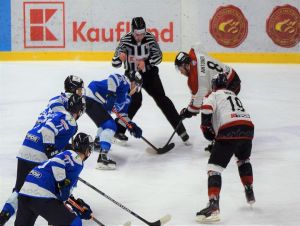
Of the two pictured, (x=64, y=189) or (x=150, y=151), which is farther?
(x=150, y=151)

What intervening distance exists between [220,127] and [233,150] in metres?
0.18

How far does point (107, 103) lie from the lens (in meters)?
7.23

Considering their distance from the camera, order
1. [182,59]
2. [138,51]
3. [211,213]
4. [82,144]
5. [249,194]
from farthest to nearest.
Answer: [138,51]
[182,59]
[249,194]
[211,213]
[82,144]

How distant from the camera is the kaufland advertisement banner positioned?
1142 centimetres

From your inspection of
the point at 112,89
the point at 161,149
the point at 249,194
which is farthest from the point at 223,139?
Result: the point at 161,149

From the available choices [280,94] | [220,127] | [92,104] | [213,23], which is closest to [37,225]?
[220,127]

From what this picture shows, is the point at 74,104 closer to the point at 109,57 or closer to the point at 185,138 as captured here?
the point at 185,138

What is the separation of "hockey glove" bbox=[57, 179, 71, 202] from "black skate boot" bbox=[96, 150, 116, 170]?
210 centimetres

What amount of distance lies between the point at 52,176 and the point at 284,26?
7.12m

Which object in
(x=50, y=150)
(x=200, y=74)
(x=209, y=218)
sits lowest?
(x=209, y=218)

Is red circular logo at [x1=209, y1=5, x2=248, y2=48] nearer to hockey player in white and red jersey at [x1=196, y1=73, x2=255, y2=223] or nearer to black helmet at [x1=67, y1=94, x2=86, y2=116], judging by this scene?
hockey player in white and red jersey at [x1=196, y1=73, x2=255, y2=223]

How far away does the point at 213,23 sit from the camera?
11500 millimetres

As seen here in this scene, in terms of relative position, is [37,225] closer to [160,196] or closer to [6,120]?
[160,196]

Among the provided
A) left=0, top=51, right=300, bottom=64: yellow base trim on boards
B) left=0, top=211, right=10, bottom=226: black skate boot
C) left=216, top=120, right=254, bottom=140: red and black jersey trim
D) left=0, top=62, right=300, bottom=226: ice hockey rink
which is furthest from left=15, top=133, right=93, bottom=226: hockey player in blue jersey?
left=0, top=51, right=300, bottom=64: yellow base trim on boards
